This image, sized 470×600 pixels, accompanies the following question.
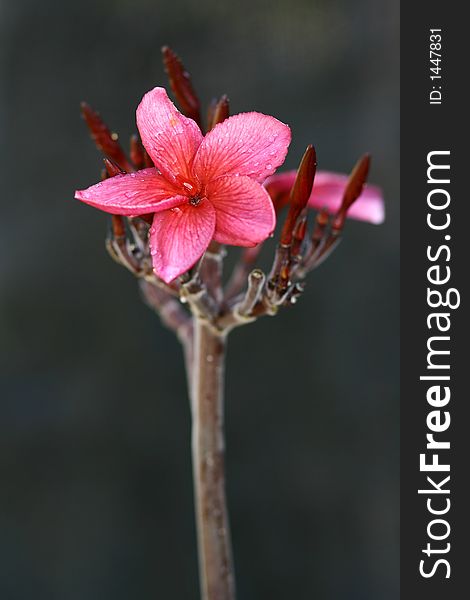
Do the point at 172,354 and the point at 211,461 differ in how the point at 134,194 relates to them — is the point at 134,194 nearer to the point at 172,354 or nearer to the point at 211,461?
the point at 211,461

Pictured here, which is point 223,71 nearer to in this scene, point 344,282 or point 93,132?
point 344,282

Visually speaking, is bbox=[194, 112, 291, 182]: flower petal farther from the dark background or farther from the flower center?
the dark background

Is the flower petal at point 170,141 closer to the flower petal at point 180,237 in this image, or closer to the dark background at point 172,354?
the flower petal at point 180,237

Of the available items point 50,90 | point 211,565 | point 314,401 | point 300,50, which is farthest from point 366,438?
point 211,565

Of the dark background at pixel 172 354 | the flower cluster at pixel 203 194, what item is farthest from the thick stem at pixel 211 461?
the dark background at pixel 172 354

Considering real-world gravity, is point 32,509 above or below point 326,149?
below

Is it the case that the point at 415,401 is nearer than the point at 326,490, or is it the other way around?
the point at 415,401

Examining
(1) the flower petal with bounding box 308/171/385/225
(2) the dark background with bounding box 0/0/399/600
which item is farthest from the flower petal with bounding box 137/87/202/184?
(2) the dark background with bounding box 0/0/399/600

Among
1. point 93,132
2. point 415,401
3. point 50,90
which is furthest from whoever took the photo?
point 50,90
